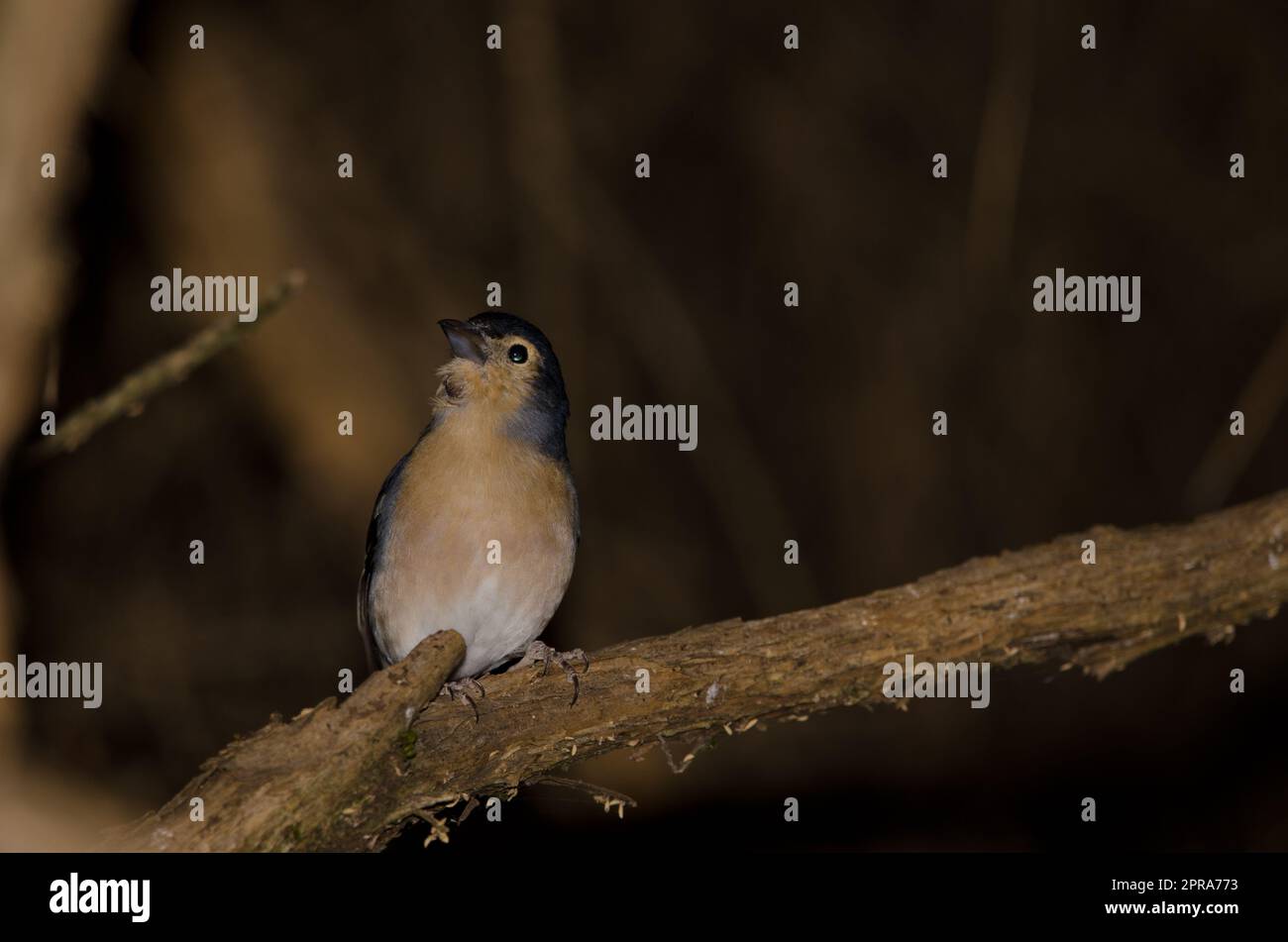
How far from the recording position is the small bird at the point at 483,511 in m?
4.70

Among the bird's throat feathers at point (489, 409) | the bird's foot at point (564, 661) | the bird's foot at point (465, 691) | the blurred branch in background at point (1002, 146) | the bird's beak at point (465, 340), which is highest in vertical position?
the blurred branch in background at point (1002, 146)

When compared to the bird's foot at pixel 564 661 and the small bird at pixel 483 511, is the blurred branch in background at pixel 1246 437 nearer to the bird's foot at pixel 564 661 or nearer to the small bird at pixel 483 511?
the small bird at pixel 483 511

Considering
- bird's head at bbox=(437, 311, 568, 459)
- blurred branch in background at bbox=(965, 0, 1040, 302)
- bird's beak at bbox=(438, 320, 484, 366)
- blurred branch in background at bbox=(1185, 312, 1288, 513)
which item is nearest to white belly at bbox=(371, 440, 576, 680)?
bird's head at bbox=(437, 311, 568, 459)

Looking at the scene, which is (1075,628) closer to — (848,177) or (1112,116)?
(848,177)

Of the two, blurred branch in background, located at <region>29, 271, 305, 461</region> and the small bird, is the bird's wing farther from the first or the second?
blurred branch in background, located at <region>29, 271, 305, 461</region>

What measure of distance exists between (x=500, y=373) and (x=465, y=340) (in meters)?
0.20

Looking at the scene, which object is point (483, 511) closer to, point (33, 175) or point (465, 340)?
point (465, 340)

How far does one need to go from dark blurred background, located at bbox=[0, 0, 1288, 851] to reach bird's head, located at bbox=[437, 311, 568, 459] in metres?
2.24

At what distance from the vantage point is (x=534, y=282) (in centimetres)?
782

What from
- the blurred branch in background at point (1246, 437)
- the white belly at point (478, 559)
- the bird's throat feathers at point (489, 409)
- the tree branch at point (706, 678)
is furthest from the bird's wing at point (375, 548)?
the blurred branch in background at point (1246, 437)

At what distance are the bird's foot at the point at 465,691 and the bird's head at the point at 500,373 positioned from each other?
Answer: 1.15m

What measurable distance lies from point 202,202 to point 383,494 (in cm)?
256

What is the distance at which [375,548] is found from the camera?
5.11 m

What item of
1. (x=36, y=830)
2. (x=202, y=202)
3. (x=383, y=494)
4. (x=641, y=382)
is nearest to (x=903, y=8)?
(x=641, y=382)
